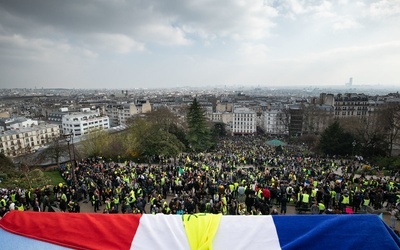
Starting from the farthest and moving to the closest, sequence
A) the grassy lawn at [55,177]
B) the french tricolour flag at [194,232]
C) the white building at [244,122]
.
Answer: the white building at [244,122] → the grassy lawn at [55,177] → the french tricolour flag at [194,232]

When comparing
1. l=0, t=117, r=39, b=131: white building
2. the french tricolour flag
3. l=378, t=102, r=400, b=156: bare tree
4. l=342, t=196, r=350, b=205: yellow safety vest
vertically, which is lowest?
l=0, t=117, r=39, b=131: white building

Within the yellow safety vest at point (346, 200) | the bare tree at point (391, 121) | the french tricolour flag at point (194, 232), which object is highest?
the french tricolour flag at point (194, 232)

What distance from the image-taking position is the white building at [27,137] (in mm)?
57469

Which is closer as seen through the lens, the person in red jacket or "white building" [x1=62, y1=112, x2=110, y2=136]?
the person in red jacket

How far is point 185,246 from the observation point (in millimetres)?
2635

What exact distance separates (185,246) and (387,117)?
46.3 m

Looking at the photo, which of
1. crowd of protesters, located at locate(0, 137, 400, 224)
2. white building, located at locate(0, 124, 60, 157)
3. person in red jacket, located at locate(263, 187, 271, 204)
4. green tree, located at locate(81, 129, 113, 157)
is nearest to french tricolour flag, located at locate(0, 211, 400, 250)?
crowd of protesters, located at locate(0, 137, 400, 224)

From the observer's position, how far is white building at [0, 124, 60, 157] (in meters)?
57.5

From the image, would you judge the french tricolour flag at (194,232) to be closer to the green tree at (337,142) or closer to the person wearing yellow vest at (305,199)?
the person wearing yellow vest at (305,199)

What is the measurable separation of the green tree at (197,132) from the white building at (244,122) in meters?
40.1

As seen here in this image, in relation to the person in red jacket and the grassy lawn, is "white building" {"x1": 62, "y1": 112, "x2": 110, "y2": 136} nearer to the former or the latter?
the grassy lawn

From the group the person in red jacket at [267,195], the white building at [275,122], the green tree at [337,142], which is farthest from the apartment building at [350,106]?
the person in red jacket at [267,195]

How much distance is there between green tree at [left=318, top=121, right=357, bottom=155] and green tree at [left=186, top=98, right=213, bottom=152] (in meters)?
18.6

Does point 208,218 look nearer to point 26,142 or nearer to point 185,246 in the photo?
point 185,246
